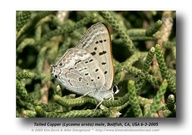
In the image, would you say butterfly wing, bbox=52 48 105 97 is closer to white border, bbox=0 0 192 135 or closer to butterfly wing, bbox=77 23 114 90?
butterfly wing, bbox=77 23 114 90

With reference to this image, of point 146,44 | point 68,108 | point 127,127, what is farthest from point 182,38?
point 68,108

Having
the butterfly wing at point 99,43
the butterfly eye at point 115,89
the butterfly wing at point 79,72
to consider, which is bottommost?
the butterfly eye at point 115,89

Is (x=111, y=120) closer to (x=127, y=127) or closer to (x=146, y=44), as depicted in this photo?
(x=127, y=127)
